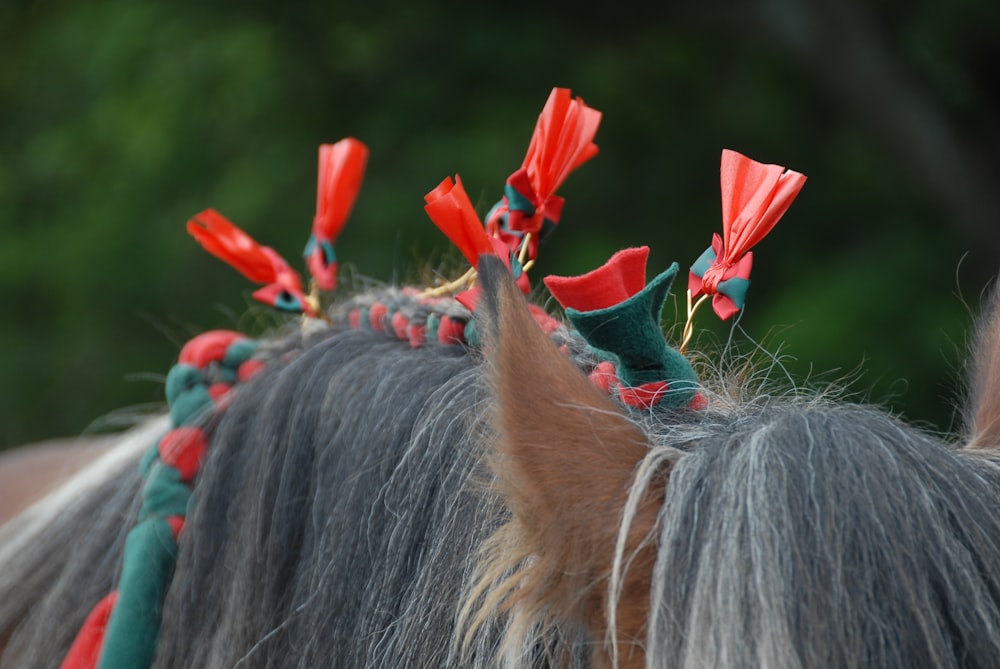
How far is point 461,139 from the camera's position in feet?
11.8

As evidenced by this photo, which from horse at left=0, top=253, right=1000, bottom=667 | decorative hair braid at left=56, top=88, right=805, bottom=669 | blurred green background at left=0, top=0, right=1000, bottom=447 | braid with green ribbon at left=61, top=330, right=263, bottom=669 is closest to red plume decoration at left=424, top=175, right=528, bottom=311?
decorative hair braid at left=56, top=88, right=805, bottom=669

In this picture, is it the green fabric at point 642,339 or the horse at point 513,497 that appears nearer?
the horse at point 513,497

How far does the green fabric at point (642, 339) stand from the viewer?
771 millimetres

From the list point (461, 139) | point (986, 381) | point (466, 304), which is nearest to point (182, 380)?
point (466, 304)

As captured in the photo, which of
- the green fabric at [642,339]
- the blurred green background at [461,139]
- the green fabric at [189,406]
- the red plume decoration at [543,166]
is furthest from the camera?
the blurred green background at [461,139]

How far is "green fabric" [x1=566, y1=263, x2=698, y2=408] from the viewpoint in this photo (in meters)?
0.77

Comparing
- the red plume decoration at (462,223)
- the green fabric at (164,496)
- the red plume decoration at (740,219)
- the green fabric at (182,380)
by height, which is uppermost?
the red plume decoration at (462,223)

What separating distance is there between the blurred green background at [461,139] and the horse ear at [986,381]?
244cm

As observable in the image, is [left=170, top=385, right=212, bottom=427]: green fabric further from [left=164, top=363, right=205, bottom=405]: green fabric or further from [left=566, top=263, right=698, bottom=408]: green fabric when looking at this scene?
[left=566, top=263, right=698, bottom=408]: green fabric

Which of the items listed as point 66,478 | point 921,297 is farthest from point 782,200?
point 921,297

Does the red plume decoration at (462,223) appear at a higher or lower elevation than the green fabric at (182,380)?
higher

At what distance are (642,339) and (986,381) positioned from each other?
304 millimetres

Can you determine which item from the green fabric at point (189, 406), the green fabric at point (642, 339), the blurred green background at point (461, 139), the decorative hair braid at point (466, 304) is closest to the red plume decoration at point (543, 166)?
the decorative hair braid at point (466, 304)

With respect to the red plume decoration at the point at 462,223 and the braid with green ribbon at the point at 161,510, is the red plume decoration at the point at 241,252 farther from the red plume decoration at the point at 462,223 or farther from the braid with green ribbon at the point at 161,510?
the red plume decoration at the point at 462,223
